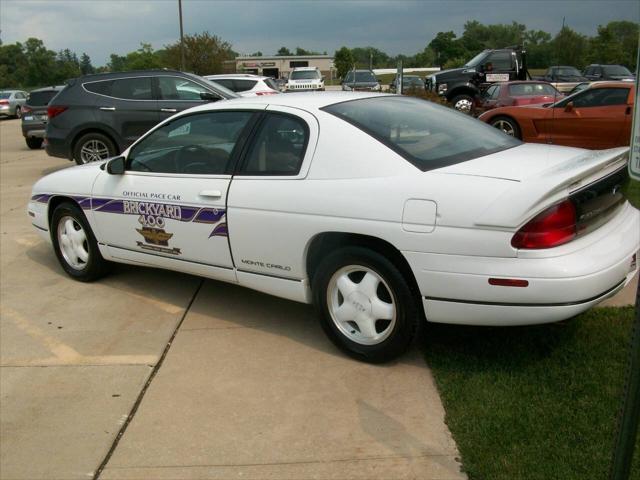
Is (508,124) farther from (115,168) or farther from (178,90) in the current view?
(115,168)

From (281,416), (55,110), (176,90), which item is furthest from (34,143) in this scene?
(281,416)

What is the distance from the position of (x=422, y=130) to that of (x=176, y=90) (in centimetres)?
766

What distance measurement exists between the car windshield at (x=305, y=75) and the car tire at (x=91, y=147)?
17584 mm

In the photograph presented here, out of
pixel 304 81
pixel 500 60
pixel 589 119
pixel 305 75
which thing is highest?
pixel 500 60

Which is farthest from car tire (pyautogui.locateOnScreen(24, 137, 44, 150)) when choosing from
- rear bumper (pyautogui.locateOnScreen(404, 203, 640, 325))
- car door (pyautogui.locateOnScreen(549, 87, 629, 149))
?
rear bumper (pyautogui.locateOnScreen(404, 203, 640, 325))

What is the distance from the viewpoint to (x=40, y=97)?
58.2 feet

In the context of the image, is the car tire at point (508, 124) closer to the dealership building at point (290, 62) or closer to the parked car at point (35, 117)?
the parked car at point (35, 117)

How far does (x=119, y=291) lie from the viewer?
5.48m

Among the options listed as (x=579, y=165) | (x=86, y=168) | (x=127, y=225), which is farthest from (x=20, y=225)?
(x=579, y=165)

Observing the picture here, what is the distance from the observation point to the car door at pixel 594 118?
1062cm

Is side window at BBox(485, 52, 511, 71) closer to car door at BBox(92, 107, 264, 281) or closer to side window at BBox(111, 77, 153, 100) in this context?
side window at BBox(111, 77, 153, 100)

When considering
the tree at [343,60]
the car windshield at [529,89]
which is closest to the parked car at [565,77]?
the car windshield at [529,89]

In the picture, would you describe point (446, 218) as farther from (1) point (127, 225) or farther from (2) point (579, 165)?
(1) point (127, 225)

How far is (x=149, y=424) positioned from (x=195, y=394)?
347 mm
